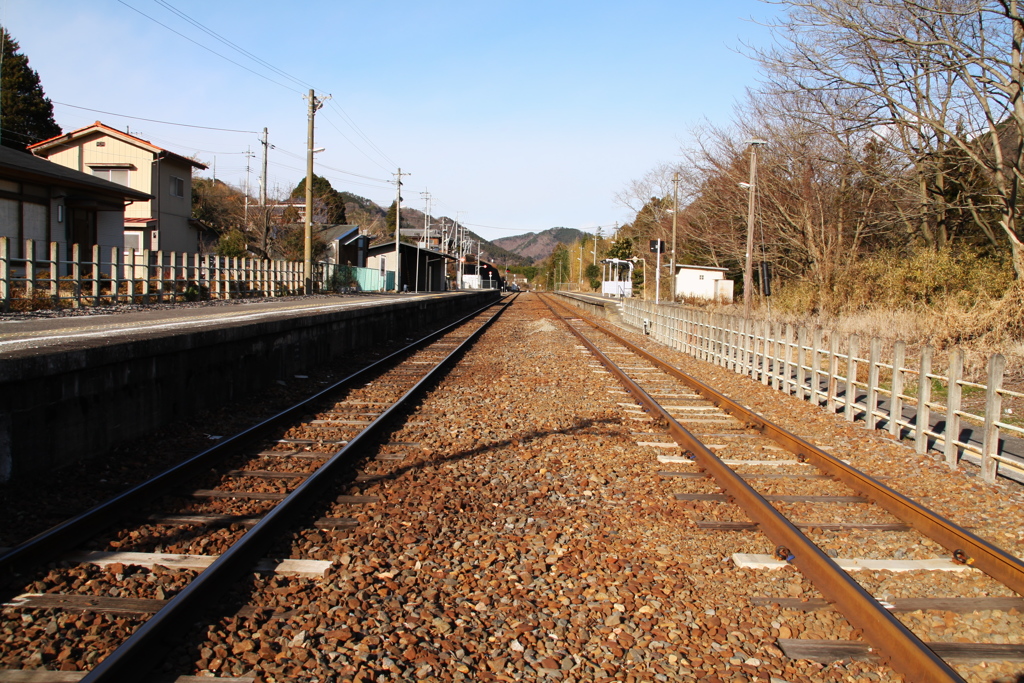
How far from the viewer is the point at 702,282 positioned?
47.9 metres

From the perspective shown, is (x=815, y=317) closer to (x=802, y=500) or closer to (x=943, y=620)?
(x=802, y=500)

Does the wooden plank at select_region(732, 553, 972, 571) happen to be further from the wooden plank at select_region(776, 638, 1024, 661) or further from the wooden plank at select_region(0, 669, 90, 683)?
the wooden plank at select_region(0, 669, 90, 683)

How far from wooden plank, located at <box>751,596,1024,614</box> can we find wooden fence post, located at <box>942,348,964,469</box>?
10.9ft

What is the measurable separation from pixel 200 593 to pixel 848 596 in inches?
118

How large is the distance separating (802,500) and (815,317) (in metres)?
20.5

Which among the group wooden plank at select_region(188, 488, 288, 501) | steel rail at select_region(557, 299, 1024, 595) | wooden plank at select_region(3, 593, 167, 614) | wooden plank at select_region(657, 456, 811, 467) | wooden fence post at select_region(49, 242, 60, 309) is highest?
wooden fence post at select_region(49, 242, 60, 309)

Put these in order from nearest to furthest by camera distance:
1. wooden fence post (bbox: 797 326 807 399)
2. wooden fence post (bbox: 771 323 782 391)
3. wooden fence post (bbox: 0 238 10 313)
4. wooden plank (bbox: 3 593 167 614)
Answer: wooden plank (bbox: 3 593 167 614)
wooden fence post (bbox: 797 326 807 399)
wooden fence post (bbox: 771 323 782 391)
wooden fence post (bbox: 0 238 10 313)

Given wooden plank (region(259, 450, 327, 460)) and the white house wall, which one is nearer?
wooden plank (region(259, 450, 327, 460))

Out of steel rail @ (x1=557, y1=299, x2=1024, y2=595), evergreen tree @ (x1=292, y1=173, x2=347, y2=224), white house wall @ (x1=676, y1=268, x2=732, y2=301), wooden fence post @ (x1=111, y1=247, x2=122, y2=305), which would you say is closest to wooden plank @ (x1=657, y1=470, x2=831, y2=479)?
steel rail @ (x1=557, y1=299, x2=1024, y2=595)

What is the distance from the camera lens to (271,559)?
13.4 feet

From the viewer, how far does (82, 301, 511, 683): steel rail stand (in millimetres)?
2793

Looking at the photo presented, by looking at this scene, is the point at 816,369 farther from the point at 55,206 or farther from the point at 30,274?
the point at 55,206

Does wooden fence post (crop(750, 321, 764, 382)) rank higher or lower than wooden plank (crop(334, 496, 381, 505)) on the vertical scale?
higher

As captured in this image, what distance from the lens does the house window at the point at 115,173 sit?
34.6 meters
